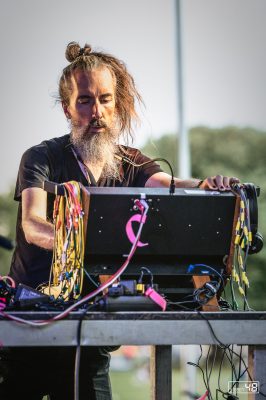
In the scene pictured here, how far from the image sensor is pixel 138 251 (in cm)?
248

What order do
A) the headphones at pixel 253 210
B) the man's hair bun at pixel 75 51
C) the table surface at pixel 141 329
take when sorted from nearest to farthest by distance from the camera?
the table surface at pixel 141 329
the headphones at pixel 253 210
the man's hair bun at pixel 75 51

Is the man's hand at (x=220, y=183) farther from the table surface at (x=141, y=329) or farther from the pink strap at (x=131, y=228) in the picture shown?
the table surface at (x=141, y=329)

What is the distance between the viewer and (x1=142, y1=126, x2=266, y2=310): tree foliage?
15719mm

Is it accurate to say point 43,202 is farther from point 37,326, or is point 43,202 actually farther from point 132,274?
point 37,326

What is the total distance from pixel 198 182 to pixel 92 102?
675mm

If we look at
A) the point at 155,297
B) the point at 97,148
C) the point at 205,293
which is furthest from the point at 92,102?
the point at 155,297

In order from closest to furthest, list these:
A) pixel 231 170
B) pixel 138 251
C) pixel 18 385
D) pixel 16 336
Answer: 1. pixel 16 336
2. pixel 138 251
3. pixel 18 385
4. pixel 231 170

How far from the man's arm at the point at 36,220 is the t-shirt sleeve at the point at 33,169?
49 millimetres

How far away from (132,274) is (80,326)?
17.2 inches

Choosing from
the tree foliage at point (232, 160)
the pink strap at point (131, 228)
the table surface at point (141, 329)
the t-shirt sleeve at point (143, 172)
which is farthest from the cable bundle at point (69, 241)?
the tree foliage at point (232, 160)

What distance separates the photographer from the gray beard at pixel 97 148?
342 centimetres

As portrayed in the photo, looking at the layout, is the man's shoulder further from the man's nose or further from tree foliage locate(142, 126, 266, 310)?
tree foliage locate(142, 126, 266, 310)

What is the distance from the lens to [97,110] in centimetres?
336

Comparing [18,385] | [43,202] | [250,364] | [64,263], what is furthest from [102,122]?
[250,364]
